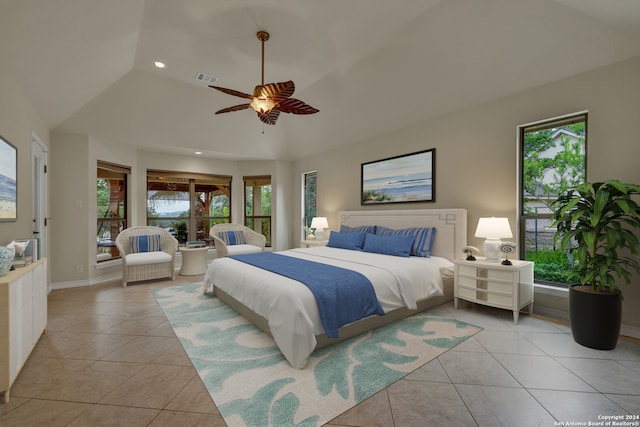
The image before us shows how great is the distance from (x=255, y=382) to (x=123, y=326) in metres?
1.89

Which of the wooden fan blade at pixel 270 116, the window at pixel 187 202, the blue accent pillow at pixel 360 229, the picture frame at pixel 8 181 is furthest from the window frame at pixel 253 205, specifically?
the picture frame at pixel 8 181

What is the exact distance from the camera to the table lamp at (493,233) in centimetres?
313

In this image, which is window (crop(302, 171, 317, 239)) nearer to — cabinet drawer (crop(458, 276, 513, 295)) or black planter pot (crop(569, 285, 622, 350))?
cabinet drawer (crop(458, 276, 513, 295))

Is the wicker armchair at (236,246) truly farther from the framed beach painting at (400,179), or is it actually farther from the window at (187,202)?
the framed beach painting at (400,179)

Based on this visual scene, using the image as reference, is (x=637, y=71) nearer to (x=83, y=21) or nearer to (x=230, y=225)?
(x=83, y=21)

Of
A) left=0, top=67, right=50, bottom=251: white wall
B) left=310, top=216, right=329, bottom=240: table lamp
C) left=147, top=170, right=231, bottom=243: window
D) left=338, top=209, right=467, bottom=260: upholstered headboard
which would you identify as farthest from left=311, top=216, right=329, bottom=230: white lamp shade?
left=0, top=67, right=50, bottom=251: white wall

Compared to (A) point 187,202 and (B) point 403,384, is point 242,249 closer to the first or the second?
(A) point 187,202

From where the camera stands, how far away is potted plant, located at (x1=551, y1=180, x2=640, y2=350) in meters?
2.33

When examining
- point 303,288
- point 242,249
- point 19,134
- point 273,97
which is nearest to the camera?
point 303,288

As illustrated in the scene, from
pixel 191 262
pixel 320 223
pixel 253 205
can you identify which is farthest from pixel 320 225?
pixel 191 262

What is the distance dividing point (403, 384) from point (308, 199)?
5.23 metres

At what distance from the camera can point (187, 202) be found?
21.7ft

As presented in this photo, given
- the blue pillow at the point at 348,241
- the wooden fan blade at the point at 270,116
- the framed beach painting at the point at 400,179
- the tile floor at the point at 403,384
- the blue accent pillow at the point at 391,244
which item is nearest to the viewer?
the tile floor at the point at 403,384

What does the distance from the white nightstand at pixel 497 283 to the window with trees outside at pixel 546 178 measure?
0.36m
